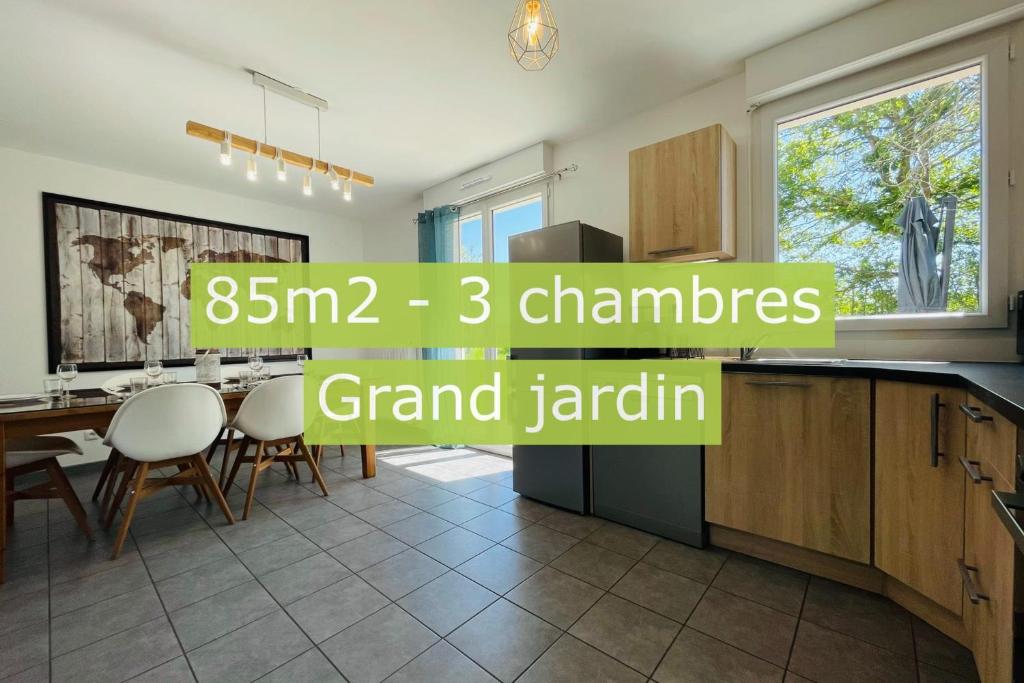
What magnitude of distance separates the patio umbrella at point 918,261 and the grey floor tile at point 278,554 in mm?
3213

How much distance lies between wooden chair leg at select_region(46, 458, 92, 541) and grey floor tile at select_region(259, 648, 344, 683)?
178 cm

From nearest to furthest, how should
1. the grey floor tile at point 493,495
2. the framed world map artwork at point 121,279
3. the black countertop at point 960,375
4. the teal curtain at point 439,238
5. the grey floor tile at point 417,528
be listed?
the black countertop at point 960,375 → the grey floor tile at point 417,528 → the grey floor tile at point 493,495 → the framed world map artwork at point 121,279 → the teal curtain at point 439,238

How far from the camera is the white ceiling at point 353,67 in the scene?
190 cm

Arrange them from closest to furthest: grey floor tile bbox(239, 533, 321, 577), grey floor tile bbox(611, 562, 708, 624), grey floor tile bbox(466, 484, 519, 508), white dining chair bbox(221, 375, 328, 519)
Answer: grey floor tile bbox(611, 562, 708, 624)
grey floor tile bbox(239, 533, 321, 577)
white dining chair bbox(221, 375, 328, 519)
grey floor tile bbox(466, 484, 519, 508)

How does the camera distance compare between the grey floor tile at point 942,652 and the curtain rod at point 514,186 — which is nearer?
the grey floor tile at point 942,652

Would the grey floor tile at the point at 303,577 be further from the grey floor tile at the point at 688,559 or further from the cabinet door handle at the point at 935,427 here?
the cabinet door handle at the point at 935,427

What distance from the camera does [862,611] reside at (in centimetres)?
154

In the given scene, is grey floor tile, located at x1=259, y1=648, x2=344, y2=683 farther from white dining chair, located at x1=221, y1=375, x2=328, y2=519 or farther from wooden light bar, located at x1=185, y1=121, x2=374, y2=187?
wooden light bar, located at x1=185, y1=121, x2=374, y2=187

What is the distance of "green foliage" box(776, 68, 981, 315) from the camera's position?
6.04 feet

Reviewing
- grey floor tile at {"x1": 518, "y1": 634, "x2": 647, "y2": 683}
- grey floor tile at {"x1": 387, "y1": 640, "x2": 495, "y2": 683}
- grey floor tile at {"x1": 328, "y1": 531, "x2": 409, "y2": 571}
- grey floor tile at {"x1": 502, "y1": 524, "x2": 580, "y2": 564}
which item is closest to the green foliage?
grey floor tile at {"x1": 502, "y1": 524, "x2": 580, "y2": 564}

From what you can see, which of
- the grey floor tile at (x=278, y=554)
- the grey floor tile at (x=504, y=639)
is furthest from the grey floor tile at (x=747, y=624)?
the grey floor tile at (x=278, y=554)

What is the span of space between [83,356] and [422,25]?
154 inches

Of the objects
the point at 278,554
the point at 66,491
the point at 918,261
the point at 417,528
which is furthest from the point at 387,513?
the point at 918,261

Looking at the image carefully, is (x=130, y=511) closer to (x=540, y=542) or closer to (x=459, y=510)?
(x=459, y=510)
